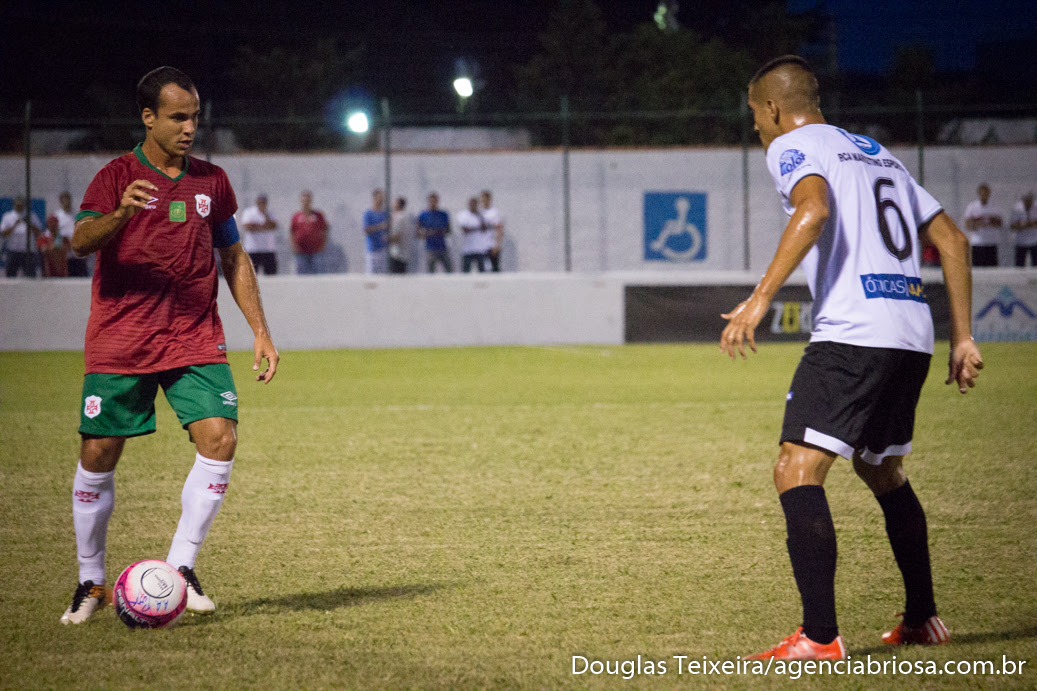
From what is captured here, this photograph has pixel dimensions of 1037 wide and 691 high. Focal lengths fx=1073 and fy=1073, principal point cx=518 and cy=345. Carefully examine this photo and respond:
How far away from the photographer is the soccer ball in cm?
377

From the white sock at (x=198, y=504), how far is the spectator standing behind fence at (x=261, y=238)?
48.4 feet

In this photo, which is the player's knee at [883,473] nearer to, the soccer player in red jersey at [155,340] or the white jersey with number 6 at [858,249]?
the white jersey with number 6 at [858,249]

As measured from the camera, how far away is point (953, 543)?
4965 millimetres

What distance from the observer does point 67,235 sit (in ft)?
59.8

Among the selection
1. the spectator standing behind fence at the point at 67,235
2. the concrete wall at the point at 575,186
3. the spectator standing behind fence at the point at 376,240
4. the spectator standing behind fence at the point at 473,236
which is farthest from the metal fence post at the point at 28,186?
the spectator standing behind fence at the point at 473,236

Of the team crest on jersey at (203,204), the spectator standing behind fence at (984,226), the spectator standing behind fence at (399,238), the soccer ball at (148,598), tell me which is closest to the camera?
the soccer ball at (148,598)

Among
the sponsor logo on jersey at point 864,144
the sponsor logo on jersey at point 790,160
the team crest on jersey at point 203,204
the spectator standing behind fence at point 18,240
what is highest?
the spectator standing behind fence at point 18,240

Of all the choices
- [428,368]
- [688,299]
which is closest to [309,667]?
[428,368]

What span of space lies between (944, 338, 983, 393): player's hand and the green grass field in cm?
88

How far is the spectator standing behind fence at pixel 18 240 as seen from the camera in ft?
55.7

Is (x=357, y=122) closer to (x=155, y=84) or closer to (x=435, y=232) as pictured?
(x=435, y=232)

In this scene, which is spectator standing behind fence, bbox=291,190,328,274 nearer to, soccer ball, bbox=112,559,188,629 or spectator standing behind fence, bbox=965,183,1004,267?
spectator standing behind fence, bbox=965,183,1004,267

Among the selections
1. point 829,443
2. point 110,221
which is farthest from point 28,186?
point 829,443

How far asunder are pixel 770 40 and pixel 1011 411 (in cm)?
2838
